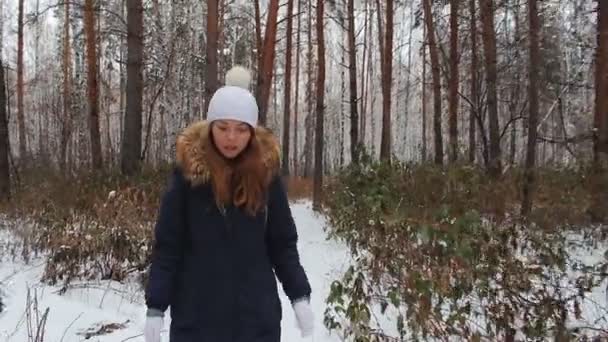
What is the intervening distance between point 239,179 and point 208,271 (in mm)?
374

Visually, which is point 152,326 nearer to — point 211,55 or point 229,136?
point 229,136

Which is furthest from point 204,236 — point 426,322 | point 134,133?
point 134,133

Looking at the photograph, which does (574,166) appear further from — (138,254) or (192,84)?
(192,84)

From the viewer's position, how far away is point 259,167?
2.22 metres

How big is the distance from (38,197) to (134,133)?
8.70 feet

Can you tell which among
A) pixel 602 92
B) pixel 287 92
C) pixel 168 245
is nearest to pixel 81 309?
pixel 168 245

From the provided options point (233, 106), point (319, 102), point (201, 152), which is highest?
point (319, 102)

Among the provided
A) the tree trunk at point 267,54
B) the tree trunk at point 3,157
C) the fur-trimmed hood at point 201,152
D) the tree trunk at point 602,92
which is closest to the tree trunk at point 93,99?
the tree trunk at point 267,54

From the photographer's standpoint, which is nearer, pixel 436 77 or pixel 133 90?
pixel 133 90

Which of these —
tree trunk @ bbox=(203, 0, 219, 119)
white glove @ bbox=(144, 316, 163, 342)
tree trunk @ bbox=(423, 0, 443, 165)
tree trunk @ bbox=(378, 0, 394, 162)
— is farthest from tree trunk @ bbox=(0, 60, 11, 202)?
tree trunk @ bbox=(423, 0, 443, 165)

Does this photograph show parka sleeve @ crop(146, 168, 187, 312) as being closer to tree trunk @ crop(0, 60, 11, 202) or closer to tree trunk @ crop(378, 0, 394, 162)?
tree trunk @ crop(0, 60, 11, 202)

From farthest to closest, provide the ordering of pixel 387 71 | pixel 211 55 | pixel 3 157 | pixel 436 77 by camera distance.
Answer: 1. pixel 436 77
2. pixel 387 71
3. pixel 211 55
4. pixel 3 157

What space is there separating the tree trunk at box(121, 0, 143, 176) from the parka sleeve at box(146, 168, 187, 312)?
7114 mm

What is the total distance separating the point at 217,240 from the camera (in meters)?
2.16
